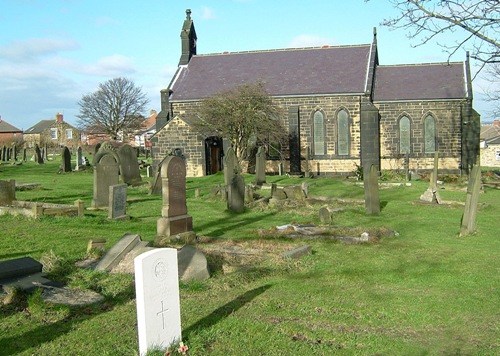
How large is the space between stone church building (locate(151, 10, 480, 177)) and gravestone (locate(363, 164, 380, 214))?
1651cm

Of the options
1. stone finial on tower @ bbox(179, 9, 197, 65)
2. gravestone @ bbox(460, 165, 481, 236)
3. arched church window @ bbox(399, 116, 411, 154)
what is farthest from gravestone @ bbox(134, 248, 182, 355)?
stone finial on tower @ bbox(179, 9, 197, 65)

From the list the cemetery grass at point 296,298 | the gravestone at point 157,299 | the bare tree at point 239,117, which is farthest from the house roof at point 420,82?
the gravestone at point 157,299

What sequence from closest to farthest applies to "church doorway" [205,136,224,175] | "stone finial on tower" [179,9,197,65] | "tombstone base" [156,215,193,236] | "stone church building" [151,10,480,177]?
"tombstone base" [156,215,193,236] → "church doorway" [205,136,224,175] → "stone church building" [151,10,480,177] → "stone finial on tower" [179,9,197,65]

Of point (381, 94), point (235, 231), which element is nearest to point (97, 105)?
point (381, 94)

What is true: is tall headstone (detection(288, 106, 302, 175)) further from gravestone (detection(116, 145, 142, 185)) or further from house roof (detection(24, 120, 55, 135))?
house roof (detection(24, 120, 55, 135))

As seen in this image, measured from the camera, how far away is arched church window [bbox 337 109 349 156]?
108 ft

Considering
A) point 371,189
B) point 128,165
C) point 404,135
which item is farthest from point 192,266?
point 404,135

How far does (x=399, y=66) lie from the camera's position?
118ft

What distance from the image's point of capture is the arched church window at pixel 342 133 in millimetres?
33000

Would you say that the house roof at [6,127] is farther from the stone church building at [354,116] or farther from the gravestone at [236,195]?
the gravestone at [236,195]

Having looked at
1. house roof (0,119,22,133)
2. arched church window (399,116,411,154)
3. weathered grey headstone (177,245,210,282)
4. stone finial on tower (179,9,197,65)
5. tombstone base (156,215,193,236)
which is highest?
stone finial on tower (179,9,197,65)

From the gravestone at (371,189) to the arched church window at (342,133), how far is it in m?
18.3

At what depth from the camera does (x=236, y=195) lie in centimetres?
1552

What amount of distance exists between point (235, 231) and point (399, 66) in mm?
27352
